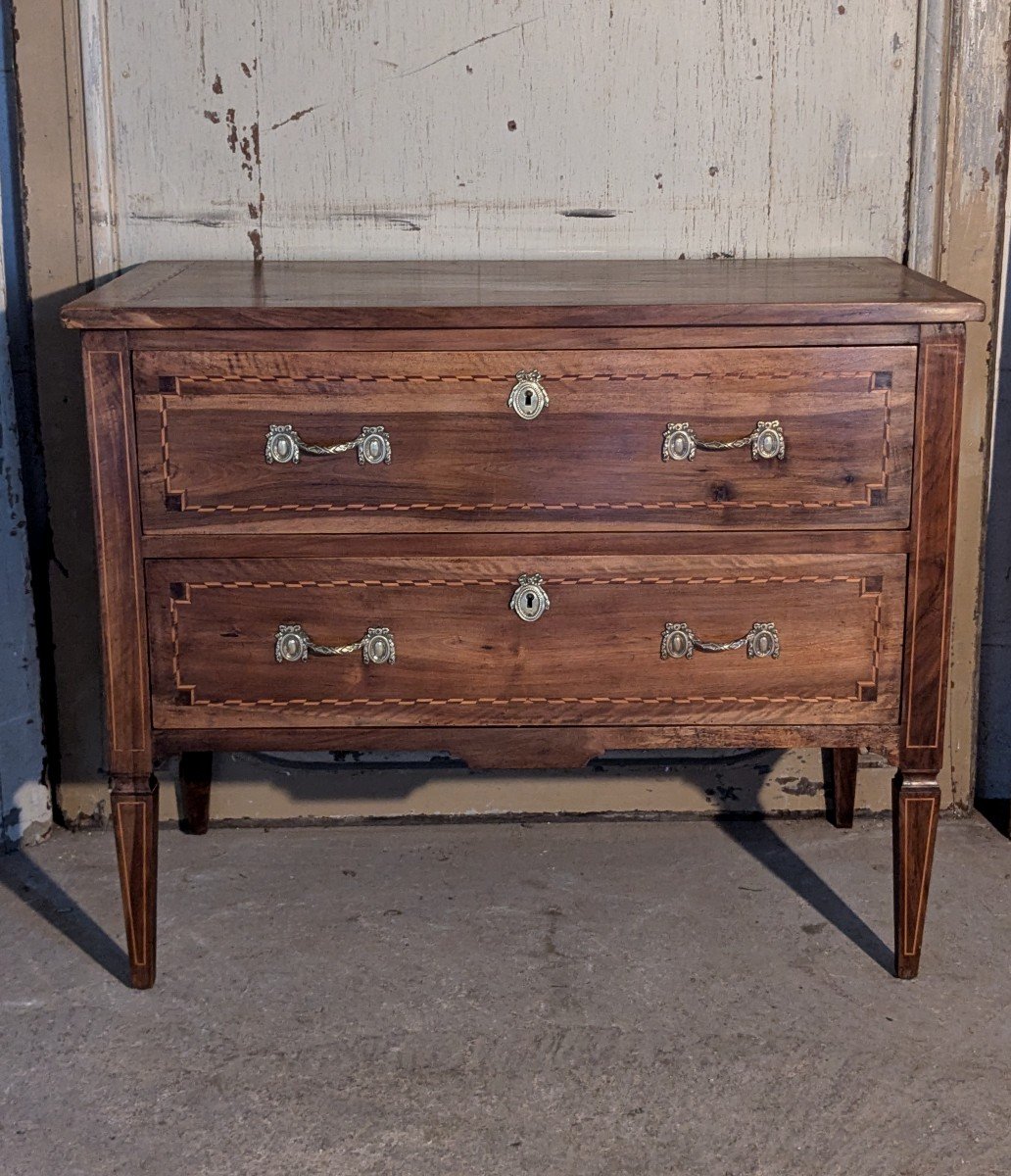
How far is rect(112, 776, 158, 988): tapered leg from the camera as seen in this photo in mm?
2234

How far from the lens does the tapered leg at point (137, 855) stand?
2.23 m

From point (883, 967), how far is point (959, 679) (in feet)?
2.34

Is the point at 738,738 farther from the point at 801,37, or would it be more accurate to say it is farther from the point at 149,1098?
the point at 801,37

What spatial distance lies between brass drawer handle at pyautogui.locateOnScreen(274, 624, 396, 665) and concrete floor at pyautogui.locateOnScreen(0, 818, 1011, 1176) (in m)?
0.53

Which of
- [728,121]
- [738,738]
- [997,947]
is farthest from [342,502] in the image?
[997,947]

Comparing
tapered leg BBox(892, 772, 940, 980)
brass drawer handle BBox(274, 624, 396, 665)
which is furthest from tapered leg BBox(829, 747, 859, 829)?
brass drawer handle BBox(274, 624, 396, 665)

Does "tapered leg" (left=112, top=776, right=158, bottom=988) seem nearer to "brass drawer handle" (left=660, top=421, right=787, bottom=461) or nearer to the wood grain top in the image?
the wood grain top

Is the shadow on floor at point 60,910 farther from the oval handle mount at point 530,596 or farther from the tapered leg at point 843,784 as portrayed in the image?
the tapered leg at point 843,784

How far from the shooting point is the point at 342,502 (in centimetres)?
212

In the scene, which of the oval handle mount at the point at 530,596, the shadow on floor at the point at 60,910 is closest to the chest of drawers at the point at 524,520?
the oval handle mount at the point at 530,596

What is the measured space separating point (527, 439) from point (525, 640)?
0.30 m

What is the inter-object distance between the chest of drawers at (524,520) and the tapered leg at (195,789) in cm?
53

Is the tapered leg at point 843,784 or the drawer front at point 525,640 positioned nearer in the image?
the drawer front at point 525,640

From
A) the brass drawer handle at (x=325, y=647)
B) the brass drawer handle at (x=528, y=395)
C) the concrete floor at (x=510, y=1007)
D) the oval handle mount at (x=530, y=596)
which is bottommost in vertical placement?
the concrete floor at (x=510, y=1007)
